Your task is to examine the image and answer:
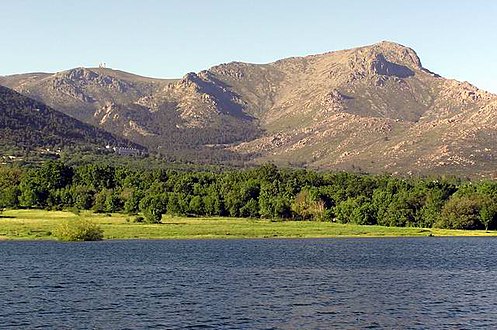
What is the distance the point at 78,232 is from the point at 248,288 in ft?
325

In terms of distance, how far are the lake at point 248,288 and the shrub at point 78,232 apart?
1944cm

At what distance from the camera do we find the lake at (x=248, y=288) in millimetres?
76188

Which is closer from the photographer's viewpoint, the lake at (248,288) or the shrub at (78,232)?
the lake at (248,288)

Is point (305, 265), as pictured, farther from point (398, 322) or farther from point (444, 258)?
point (398, 322)

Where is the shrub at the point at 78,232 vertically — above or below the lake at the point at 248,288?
above

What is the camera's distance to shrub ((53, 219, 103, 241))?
187788 millimetres

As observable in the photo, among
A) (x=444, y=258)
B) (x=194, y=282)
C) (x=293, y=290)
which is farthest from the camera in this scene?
(x=444, y=258)

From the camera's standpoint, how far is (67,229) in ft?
615

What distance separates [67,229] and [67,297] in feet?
326

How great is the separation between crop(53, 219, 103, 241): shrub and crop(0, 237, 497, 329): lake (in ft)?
63.8

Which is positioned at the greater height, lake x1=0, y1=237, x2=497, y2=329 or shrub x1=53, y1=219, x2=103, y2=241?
shrub x1=53, y1=219, x2=103, y2=241

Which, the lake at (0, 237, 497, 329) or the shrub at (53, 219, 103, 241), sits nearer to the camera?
the lake at (0, 237, 497, 329)

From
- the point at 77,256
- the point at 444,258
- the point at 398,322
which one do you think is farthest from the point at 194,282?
the point at 444,258

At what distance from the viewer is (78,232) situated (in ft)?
620
